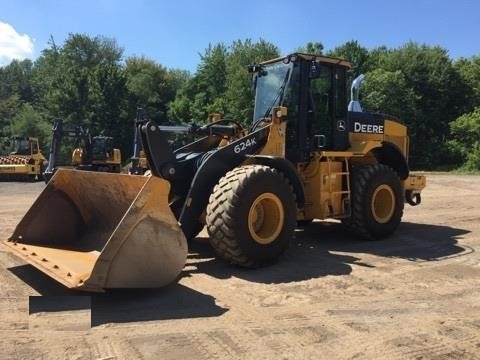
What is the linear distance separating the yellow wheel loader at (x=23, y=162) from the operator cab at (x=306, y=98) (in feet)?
71.3

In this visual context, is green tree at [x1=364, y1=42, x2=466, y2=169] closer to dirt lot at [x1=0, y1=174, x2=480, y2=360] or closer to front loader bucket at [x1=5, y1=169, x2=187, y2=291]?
dirt lot at [x1=0, y1=174, x2=480, y2=360]

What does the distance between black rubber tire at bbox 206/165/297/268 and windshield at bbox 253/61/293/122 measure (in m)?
1.66

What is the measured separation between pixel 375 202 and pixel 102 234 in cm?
440

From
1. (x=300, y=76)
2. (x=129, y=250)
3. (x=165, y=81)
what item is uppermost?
(x=165, y=81)

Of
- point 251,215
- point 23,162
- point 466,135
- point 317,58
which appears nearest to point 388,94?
point 466,135

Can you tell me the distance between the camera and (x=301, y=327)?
4.52m

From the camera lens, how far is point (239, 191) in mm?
6113

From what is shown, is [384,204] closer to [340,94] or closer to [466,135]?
[340,94]

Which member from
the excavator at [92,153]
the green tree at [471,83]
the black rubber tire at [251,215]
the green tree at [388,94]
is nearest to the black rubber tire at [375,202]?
the black rubber tire at [251,215]

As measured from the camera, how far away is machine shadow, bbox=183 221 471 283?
628 cm

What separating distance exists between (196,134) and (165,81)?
50.3 m

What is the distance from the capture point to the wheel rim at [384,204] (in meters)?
8.65

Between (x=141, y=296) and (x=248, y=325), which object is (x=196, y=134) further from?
(x=248, y=325)

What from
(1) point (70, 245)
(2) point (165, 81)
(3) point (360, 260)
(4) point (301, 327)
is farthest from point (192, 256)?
(2) point (165, 81)
